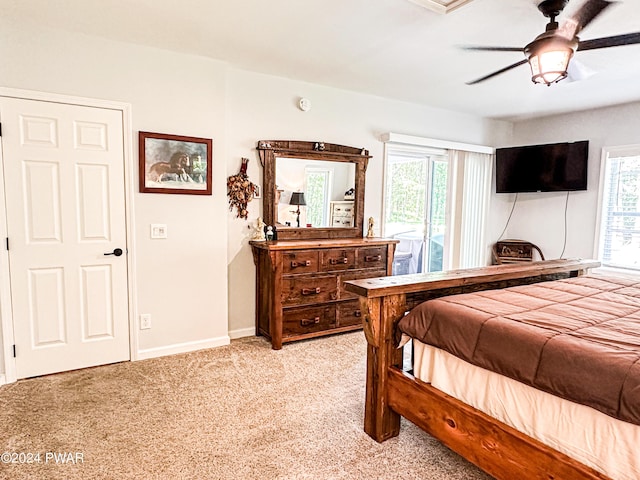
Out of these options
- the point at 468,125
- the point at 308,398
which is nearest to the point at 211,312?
the point at 308,398

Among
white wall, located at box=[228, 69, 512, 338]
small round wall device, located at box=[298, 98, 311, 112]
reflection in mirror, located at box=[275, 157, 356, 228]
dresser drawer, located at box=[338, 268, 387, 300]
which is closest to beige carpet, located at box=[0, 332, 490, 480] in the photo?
dresser drawer, located at box=[338, 268, 387, 300]

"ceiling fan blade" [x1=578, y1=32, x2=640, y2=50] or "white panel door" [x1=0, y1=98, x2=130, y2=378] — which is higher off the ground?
"ceiling fan blade" [x1=578, y1=32, x2=640, y2=50]

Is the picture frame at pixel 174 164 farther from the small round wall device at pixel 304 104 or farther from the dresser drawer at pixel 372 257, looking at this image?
the dresser drawer at pixel 372 257

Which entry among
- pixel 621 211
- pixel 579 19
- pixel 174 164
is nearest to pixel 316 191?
pixel 174 164

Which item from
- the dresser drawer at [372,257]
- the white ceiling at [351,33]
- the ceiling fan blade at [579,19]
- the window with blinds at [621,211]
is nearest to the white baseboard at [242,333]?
the dresser drawer at [372,257]

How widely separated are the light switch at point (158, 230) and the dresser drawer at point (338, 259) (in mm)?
1403

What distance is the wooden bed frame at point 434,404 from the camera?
1418mm

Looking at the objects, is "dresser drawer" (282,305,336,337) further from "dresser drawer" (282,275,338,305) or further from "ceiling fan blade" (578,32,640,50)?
"ceiling fan blade" (578,32,640,50)

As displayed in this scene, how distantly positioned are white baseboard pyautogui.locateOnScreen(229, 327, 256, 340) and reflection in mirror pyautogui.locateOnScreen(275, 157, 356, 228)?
1090 millimetres

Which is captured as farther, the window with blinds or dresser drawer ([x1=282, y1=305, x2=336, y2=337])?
the window with blinds

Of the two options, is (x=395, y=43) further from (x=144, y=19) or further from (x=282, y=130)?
(x=144, y=19)

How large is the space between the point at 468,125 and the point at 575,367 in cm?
448

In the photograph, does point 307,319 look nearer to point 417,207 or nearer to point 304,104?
point 304,104

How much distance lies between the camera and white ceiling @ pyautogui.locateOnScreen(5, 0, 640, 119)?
7.73 ft
